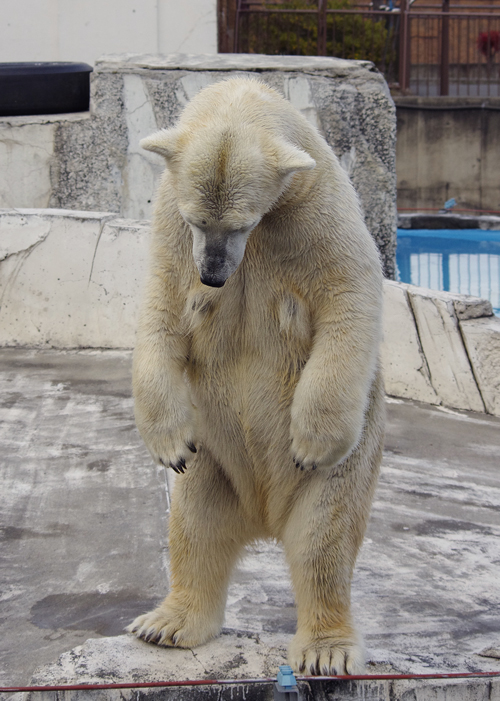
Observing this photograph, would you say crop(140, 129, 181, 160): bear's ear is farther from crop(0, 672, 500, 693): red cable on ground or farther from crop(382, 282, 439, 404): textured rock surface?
crop(382, 282, 439, 404): textured rock surface

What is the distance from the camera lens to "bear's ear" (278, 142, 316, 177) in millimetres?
1702

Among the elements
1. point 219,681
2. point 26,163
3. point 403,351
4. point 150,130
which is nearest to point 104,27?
point 26,163

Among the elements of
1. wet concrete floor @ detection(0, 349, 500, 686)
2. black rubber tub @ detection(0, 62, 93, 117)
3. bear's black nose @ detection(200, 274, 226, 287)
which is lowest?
wet concrete floor @ detection(0, 349, 500, 686)

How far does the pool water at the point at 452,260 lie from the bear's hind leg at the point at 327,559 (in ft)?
25.6

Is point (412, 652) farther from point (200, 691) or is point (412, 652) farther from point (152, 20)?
point (152, 20)

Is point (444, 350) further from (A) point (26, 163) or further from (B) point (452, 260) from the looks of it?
(B) point (452, 260)

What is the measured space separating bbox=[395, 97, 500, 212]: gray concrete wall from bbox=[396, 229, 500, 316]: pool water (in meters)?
0.90

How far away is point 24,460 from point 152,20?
703cm

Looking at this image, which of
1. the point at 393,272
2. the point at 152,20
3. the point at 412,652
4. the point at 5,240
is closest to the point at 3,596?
the point at 412,652

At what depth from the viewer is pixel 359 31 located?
13.0m

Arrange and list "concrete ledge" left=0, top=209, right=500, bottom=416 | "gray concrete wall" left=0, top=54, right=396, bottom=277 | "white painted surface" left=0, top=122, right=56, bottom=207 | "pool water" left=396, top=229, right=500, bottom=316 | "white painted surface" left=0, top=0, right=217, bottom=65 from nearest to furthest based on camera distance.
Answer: "concrete ledge" left=0, top=209, right=500, bottom=416 < "gray concrete wall" left=0, top=54, right=396, bottom=277 < "white painted surface" left=0, top=122, right=56, bottom=207 < "white painted surface" left=0, top=0, right=217, bottom=65 < "pool water" left=396, top=229, right=500, bottom=316

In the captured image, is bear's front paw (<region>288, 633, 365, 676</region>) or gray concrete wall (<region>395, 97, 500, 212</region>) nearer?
bear's front paw (<region>288, 633, 365, 676</region>)

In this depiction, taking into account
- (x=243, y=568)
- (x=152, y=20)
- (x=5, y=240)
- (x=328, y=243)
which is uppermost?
(x=152, y=20)

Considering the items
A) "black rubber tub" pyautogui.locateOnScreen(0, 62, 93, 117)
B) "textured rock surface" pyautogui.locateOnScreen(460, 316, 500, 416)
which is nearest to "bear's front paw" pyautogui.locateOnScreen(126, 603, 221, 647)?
"textured rock surface" pyautogui.locateOnScreen(460, 316, 500, 416)
